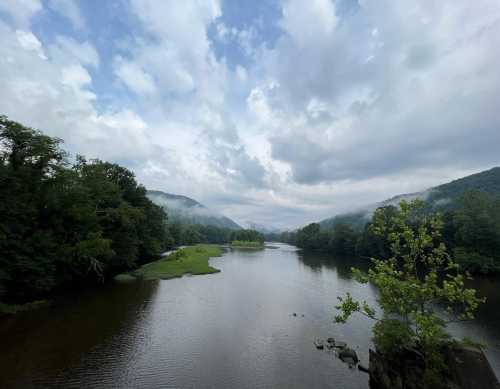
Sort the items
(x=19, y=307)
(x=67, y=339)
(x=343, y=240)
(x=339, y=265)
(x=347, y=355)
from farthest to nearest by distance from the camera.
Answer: (x=343, y=240)
(x=339, y=265)
(x=19, y=307)
(x=67, y=339)
(x=347, y=355)

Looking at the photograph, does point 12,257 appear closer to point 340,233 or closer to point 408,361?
point 408,361

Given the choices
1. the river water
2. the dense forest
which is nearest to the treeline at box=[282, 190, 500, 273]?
the river water

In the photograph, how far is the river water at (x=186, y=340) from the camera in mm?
15430

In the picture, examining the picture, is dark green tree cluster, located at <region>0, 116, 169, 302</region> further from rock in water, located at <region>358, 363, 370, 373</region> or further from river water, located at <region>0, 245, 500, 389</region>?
rock in water, located at <region>358, 363, 370, 373</region>

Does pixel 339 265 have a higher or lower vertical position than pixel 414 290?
lower

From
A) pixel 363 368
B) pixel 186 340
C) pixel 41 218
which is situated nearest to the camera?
pixel 363 368

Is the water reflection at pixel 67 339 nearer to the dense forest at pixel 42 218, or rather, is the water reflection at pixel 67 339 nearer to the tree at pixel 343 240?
the dense forest at pixel 42 218

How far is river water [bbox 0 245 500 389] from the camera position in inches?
607

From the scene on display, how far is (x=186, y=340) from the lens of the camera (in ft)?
68.2

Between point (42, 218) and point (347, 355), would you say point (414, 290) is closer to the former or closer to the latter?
point (347, 355)

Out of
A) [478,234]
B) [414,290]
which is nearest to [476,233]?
[478,234]

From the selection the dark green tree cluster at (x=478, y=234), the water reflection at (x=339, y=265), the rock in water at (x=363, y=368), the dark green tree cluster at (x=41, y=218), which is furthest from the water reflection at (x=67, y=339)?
the dark green tree cluster at (x=478, y=234)

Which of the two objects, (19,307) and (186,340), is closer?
(186,340)

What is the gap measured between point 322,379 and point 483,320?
21.2 metres
